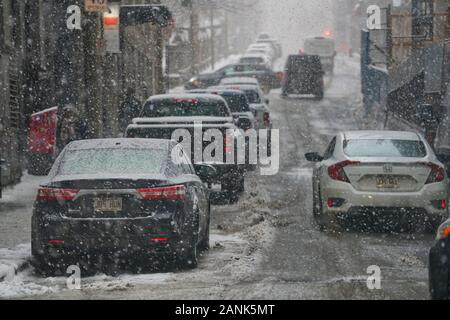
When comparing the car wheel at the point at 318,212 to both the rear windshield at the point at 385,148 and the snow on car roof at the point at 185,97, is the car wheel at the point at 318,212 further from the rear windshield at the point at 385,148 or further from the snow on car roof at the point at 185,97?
the snow on car roof at the point at 185,97

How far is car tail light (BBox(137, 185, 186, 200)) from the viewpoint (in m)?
12.0

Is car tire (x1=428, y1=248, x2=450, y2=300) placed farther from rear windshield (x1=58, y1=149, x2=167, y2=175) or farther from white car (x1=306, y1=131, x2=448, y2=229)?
white car (x1=306, y1=131, x2=448, y2=229)

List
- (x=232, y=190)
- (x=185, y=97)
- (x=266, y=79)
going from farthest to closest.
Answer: (x=266, y=79), (x=185, y=97), (x=232, y=190)

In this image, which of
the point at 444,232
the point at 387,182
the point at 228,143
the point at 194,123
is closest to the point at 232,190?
the point at 228,143

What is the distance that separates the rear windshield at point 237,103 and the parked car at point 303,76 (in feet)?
73.6

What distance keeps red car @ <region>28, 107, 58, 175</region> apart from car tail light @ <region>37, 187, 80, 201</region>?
11.1 m

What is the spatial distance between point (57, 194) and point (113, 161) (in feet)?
2.83

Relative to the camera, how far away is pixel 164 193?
12078 mm

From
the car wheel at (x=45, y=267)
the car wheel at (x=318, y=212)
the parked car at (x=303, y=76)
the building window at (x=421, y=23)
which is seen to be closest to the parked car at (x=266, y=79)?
the parked car at (x=303, y=76)

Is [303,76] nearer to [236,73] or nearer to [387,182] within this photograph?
[236,73]

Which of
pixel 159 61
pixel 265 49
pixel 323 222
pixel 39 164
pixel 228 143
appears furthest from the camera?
pixel 265 49

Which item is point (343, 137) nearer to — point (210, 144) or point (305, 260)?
point (210, 144)

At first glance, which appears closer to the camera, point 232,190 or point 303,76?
point 232,190
